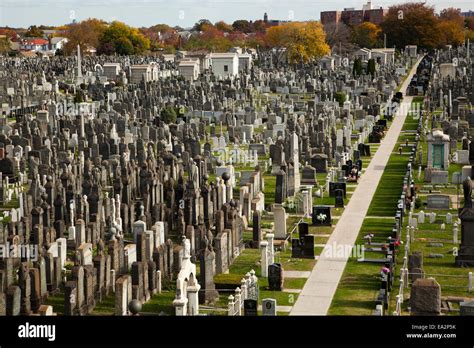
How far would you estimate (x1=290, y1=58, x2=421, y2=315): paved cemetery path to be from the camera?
1816 cm

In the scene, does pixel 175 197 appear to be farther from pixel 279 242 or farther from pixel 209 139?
pixel 209 139

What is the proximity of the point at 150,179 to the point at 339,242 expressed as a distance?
683cm

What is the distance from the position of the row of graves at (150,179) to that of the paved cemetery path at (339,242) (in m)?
0.61

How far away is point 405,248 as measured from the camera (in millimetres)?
22141

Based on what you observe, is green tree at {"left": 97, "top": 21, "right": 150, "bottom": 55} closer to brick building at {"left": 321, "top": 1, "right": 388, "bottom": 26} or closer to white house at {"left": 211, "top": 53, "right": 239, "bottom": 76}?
white house at {"left": 211, "top": 53, "right": 239, "bottom": 76}

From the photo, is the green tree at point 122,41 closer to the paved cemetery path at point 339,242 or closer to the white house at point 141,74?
the white house at point 141,74

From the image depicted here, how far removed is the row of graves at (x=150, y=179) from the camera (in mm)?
19047

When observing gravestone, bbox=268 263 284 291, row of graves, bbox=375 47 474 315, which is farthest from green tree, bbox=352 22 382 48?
gravestone, bbox=268 263 284 291

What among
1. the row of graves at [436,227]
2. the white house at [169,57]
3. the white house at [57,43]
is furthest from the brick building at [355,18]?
the row of graves at [436,227]

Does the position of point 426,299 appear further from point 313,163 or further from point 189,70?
point 189,70

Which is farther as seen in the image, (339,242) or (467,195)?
(339,242)

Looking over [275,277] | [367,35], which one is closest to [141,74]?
[367,35]

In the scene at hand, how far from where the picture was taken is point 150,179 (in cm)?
2736

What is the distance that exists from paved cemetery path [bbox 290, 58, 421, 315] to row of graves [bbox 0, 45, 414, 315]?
606 millimetres
